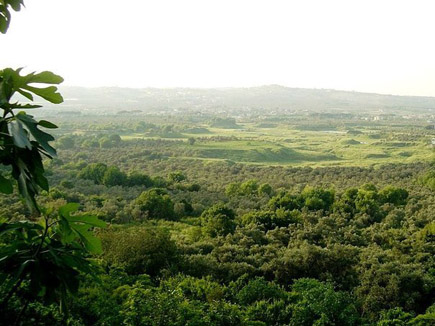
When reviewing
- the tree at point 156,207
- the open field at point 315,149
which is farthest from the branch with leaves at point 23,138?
the open field at point 315,149

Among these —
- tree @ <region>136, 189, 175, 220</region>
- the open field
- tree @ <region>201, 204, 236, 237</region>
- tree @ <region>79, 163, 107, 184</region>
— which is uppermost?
tree @ <region>201, 204, 236, 237</region>

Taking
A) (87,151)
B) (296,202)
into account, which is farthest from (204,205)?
(87,151)

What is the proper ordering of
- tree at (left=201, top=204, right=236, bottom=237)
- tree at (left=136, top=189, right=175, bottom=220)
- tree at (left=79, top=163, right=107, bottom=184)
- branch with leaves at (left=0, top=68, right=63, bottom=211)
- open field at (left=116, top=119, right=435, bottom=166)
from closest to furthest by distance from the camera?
branch with leaves at (left=0, top=68, right=63, bottom=211), tree at (left=201, top=204, right=236, bottom=237), tree at (left=136, top=189, right=175, bottom=220), tree at (left=79, top=163, right=107, bottom=184), open field at (left=116, top=119, right=435, bottom=166)

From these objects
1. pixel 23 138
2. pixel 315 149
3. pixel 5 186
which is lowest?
pixel 315 149

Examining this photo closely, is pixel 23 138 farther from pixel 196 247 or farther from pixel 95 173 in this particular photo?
pixel 95 173

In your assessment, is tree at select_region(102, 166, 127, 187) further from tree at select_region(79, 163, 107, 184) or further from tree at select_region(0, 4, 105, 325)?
tree at select_region(0, 4, 105, 325)

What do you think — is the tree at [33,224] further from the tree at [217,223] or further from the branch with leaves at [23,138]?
the tree at [217,223]

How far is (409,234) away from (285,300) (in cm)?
1044

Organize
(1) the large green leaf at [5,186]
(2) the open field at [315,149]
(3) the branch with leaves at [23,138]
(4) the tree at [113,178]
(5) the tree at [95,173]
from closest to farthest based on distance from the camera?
(3) the branch with leaves at [23,138] < (1) the large green leaf at [5,186] < (4) the tree at [113,178] < (5) the tree at [95,173] < (2) the open field at [315,149]

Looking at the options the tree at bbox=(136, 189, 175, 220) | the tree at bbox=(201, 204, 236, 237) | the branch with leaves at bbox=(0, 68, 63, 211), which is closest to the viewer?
the branch with leaves at bbox=(0, 68, 63, 211)

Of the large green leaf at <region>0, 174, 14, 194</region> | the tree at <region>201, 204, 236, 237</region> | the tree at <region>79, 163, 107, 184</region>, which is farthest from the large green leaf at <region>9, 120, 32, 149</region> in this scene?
the tree at <region>79, 163, 107, 184</region>

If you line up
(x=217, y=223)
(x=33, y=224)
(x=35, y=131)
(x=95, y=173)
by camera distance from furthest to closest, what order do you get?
(x=95, y=173) < (x=217, y=223) < (x=33, y=224) < (x=35, y=131)

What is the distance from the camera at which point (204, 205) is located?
27.9m

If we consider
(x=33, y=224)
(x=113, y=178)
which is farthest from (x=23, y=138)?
(x=113, y=178)
